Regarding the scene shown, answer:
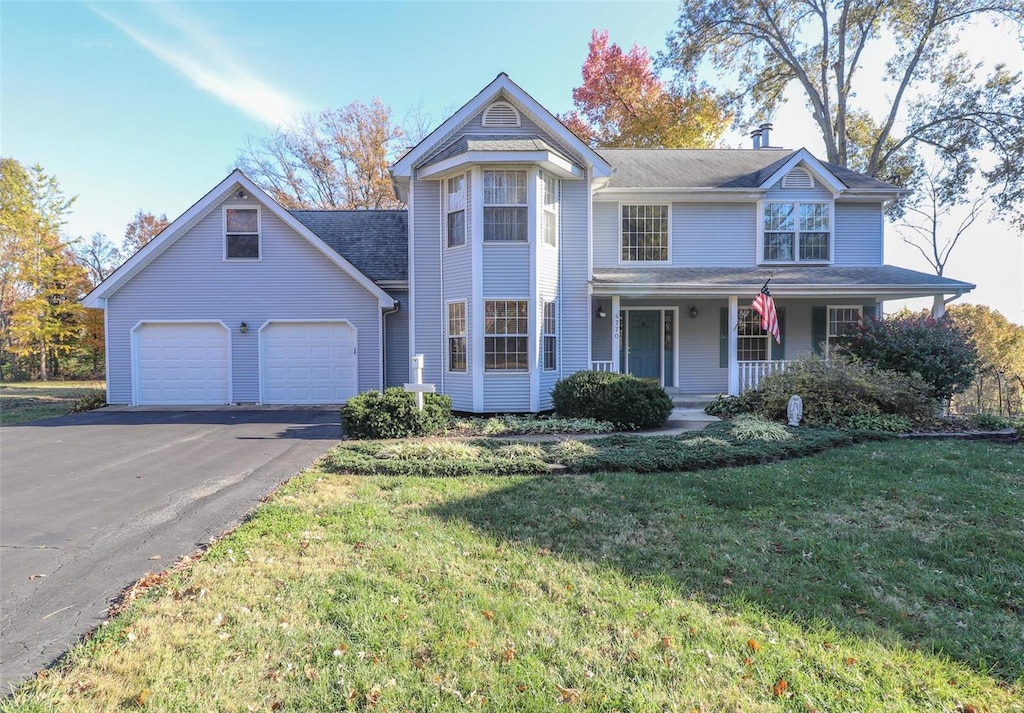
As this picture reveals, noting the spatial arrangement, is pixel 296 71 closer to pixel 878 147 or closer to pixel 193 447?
pixel 193 447

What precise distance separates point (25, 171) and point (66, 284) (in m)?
5.28

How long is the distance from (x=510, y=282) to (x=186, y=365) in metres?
9.15

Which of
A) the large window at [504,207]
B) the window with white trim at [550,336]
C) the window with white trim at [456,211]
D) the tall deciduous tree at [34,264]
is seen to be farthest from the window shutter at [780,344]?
the tall deciduous tree at [34,264]

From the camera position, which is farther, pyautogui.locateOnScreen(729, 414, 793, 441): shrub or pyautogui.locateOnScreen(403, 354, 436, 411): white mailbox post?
pyautogui.locateOnScreen(403, 354, 436, 411): white mailbox post

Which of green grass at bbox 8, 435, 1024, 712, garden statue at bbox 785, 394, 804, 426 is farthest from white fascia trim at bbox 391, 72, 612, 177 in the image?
green grass at bbox 8, 435, 1024, 712

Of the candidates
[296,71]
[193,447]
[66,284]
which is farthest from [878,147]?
[66,284]

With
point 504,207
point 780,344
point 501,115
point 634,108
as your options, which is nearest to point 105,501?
point 504,207

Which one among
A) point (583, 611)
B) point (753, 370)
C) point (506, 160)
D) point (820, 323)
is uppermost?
point (506, 160)

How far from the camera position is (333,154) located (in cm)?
2731

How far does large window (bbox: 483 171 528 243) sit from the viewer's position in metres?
11.0

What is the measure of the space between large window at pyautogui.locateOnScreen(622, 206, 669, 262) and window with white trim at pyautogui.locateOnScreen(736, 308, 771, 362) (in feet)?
9.09

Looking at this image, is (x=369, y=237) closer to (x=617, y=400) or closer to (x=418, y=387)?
(x=418, y=387)

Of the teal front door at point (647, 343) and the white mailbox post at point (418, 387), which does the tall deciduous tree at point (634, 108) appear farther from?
the white mailbox post at point (418, 387)

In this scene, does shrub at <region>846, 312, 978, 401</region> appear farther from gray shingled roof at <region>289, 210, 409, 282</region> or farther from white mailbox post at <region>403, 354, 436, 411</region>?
gray shingled roof at <region>289, 210, 409, 282</region>
